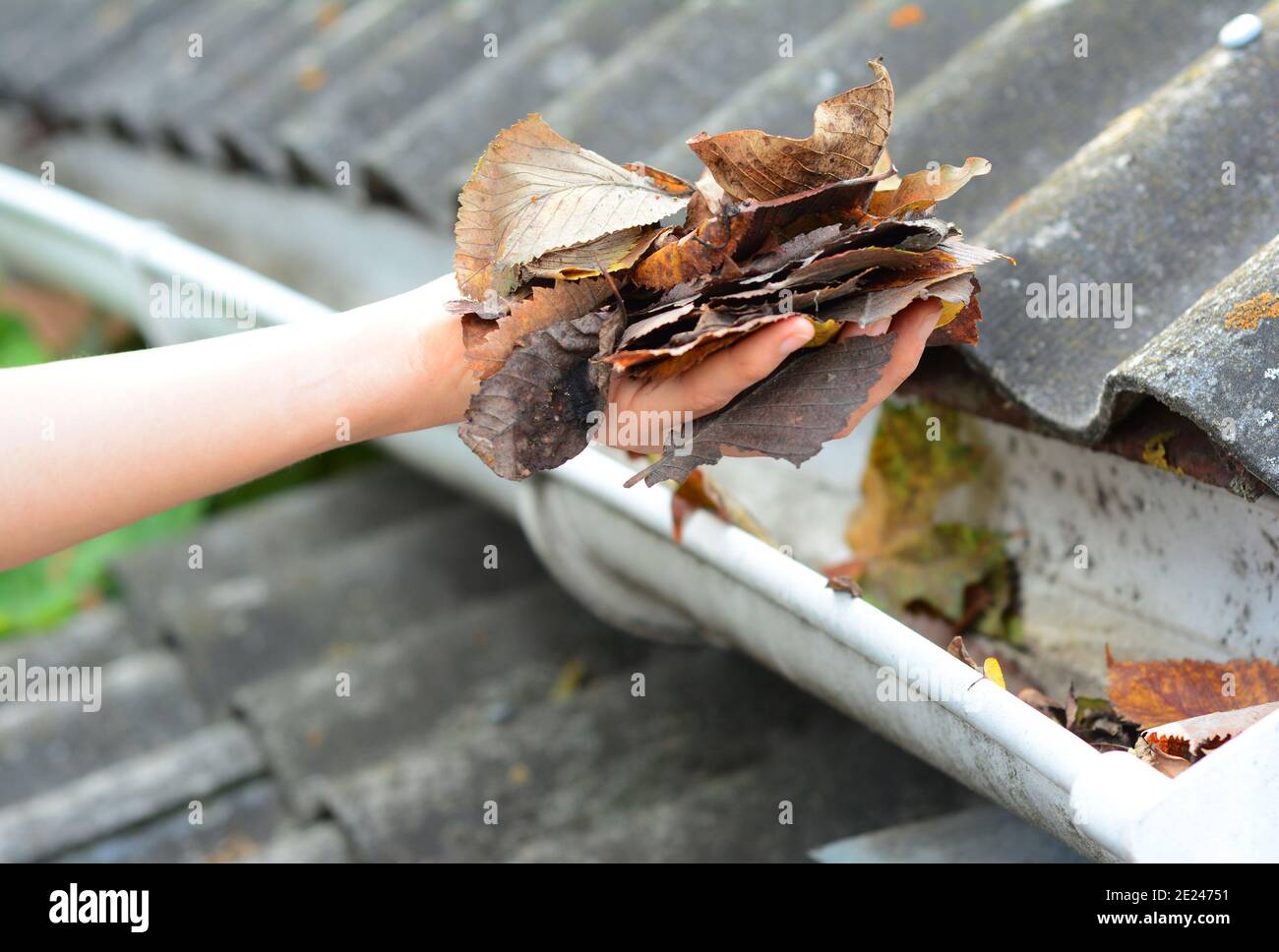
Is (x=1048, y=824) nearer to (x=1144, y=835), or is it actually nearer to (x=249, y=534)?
(x=1144, y=835)

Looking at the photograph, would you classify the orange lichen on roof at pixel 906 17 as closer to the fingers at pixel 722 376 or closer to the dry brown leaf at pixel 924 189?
the dry brown leaf at pixel 924 189

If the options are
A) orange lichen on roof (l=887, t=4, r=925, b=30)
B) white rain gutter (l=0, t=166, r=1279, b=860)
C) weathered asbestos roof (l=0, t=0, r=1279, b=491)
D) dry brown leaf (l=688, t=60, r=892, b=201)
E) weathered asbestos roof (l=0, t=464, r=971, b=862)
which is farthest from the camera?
orange lichen on roof (l=887, t=4, r=925, b=30)

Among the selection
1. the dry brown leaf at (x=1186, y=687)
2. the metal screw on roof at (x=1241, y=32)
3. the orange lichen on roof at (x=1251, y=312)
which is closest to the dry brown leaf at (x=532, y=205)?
the orange lichen on roof at (x=1251, y=312)

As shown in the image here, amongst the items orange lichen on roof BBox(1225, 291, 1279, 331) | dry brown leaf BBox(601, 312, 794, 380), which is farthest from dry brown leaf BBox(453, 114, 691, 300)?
orange lichen on roof BBox(1225, 291, 1279, 331)

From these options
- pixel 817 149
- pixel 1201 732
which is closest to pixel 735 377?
pixel 817 149

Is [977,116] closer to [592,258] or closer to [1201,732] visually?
[592,258]

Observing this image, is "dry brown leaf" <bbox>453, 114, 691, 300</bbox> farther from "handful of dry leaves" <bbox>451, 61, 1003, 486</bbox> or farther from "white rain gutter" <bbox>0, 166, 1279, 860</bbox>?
"white rain gutter" <bbox>0, 166, 1279, 860</bbox>
